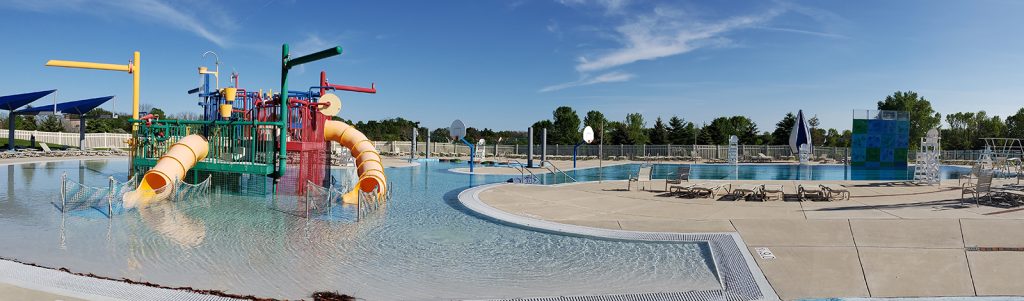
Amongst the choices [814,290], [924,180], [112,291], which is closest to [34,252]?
[112,291]

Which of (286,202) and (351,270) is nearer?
(351,270)

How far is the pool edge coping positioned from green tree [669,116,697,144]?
52.6 metres

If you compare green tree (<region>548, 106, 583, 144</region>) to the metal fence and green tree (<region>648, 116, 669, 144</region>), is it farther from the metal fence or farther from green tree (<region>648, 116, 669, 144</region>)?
the metal fence

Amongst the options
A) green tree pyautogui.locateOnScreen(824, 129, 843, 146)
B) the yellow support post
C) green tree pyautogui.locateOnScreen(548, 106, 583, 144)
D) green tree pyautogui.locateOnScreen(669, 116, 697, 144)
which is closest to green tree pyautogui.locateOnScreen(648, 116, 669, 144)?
green tree pyautogui.locateOnScreen(669, 116, 697, 144)

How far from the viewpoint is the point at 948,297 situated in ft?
19.2

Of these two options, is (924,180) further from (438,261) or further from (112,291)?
(112,291)

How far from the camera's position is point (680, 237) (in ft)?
28.3

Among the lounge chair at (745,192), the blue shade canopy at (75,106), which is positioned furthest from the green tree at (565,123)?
the lounge chair at (745,192)

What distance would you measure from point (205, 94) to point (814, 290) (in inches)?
711

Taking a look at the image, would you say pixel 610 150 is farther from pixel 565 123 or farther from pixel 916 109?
pixel 916 109

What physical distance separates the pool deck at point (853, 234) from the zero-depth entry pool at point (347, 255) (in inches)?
40.8

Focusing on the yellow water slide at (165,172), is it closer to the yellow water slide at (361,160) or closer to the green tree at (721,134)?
the yellow water slide at (361,160)

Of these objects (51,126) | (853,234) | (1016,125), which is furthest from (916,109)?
(51,126)

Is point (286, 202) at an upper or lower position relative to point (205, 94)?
lower
